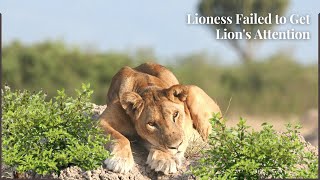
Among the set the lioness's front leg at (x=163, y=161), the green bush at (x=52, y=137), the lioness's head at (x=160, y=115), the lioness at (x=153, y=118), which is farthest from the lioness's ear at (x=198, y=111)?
the green bush at (x=52, y=137)

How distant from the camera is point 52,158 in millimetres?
7938

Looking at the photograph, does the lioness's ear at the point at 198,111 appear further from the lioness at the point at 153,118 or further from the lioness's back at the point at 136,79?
the lioness's back at the point at 136,79

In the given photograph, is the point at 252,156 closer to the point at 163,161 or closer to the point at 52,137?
the point at 163,161

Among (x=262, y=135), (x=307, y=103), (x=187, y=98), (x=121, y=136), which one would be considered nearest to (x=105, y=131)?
(x=121, y=136)

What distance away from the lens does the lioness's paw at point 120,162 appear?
7748 mm

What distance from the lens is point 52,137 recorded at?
26.0 feet

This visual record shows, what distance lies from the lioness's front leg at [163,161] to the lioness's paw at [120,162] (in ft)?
0.72

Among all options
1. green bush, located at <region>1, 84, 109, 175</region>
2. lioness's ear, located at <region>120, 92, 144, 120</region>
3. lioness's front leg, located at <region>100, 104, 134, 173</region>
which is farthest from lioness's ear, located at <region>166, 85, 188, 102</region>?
green bush, located at <region>1, 84, 109, 175</region>


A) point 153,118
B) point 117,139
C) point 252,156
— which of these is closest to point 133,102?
point 153,118

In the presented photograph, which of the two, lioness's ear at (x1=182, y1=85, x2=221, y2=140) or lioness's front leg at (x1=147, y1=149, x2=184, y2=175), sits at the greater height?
lioness's ear at (x1=182, y1=85, x2=221, y2=140)

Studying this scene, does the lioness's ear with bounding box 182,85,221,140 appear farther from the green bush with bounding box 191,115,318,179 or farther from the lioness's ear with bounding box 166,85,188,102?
the green bush with bounding box 191,115,318,179

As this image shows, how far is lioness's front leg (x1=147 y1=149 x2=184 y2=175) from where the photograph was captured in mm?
7762

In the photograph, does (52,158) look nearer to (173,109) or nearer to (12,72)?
(173,109)

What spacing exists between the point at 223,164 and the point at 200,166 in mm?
249
